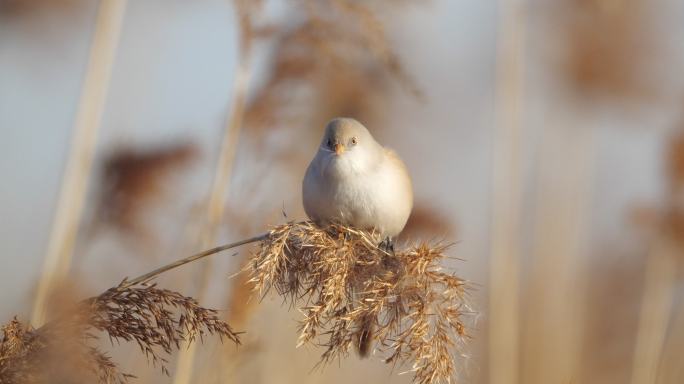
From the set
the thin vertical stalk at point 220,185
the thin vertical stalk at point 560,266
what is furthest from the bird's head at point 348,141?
the thin vertical stalk at point 560,266

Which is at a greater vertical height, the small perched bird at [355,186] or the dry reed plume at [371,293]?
the small perched bird at [355,186]

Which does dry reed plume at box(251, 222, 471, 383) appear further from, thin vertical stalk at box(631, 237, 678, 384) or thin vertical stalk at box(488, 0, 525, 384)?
thin vertical stalk at box(631, 237, 678, 384)

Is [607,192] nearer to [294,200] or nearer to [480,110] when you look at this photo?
[480,110]

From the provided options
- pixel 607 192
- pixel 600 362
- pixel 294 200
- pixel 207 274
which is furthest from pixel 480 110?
pixel 207 274

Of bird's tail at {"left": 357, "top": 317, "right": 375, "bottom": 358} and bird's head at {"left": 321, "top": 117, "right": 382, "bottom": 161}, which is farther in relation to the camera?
bird's head at {"left": 321, "top": 117, "right": 382, "bottom": 161}

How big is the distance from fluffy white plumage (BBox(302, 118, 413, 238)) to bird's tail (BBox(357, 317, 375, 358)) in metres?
0.64

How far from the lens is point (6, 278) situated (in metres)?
3.17

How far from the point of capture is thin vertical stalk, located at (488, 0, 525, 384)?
3725 mm

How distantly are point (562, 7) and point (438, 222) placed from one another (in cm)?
208

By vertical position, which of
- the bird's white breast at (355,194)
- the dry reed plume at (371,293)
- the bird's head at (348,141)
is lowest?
the dry reed plume at (371,293)

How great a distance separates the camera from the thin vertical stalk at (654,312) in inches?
147

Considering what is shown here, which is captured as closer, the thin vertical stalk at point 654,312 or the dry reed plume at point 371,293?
the dry reed plume at point 371,293

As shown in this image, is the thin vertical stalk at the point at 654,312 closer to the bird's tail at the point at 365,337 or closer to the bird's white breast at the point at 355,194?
the bird's white breast at the point at 355,194

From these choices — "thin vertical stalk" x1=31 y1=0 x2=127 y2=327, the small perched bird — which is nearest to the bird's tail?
the small perched bird
